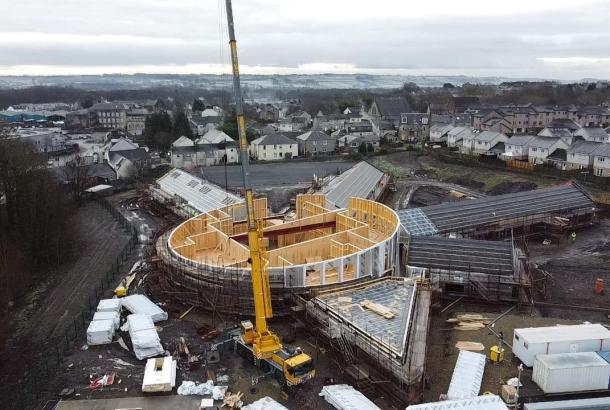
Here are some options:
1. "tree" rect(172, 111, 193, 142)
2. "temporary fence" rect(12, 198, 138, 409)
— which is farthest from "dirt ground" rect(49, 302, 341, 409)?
"tree" rect(172, 111, 193, 142)

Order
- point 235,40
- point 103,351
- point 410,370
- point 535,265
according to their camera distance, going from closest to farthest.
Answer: point 410,370 → point 235,40 → point 103,351 → point 535,265

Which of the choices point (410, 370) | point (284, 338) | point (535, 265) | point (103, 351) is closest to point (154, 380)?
point (103, 351)

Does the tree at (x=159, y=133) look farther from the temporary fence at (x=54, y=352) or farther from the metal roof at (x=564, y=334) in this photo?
the metal roof at (x=564, y=334)

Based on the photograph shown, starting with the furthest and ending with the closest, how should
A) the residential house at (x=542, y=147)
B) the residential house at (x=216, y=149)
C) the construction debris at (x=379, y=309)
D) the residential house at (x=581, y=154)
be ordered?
the residential house at (x=216, y=149) < the residential house at (x=542, y=147) < the residential house at (x=581, y=154) < the construction debris at (x=379, y=309)

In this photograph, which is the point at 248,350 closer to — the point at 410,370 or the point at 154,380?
the point at 154,380

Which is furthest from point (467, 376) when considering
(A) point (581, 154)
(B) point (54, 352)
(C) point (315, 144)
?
(C) point (315, 144)

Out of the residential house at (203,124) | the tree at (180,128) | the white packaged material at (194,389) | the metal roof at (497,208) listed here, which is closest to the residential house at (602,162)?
the metal roof at (497,208)
